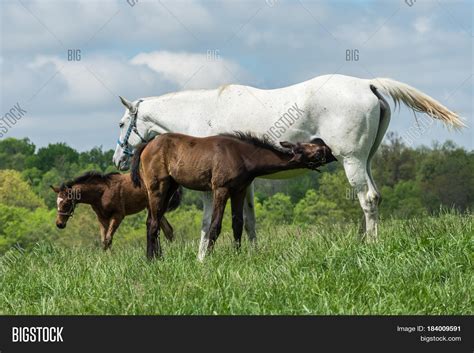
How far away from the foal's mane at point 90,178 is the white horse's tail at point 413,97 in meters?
6.63

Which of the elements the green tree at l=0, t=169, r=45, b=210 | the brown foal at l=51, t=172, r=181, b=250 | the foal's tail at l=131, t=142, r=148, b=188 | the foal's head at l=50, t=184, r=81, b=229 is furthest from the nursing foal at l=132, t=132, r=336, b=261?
the green tree at l=0, t=169, r=45, b=210

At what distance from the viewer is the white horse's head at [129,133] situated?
516 inches

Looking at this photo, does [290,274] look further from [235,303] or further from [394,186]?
[394,186]

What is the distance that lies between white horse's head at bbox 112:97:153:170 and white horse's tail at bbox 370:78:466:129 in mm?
4058

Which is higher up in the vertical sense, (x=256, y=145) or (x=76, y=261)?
(x=256, y=145)

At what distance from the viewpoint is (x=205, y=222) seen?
11070 mm

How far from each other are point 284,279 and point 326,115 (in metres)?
3.71

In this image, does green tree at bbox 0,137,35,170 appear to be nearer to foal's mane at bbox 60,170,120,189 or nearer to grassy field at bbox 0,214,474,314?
foal's mane at bbox 60,170,120,189

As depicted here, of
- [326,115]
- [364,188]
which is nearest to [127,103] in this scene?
[326,115]

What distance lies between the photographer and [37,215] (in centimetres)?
8038

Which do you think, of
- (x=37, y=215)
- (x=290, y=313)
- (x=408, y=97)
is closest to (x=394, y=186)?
(x=37, y=215)

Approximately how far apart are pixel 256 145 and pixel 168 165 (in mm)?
1341

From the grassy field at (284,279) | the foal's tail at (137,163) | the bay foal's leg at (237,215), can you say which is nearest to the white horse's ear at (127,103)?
the foal's tail at (137,163)

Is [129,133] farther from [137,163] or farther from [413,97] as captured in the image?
[413,97]
